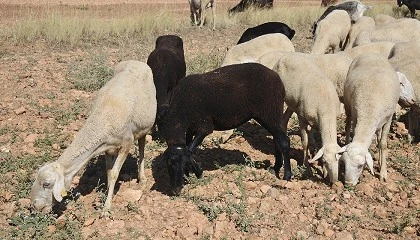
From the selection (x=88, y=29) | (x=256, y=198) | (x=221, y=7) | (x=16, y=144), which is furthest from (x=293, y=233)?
(x=221, y=7)

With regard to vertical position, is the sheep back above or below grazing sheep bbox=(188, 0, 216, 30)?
above

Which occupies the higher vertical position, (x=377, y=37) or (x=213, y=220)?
(x=377, y=37)

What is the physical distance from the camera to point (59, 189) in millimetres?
5059

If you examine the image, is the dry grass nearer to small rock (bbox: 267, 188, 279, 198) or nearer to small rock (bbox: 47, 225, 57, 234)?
small rock (bbox: 47, 225, 57, 234)

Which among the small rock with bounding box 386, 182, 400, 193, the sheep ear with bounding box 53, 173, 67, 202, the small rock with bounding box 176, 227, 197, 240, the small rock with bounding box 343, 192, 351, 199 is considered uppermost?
the sheep ear with bounding box 53, 173, 67, 202

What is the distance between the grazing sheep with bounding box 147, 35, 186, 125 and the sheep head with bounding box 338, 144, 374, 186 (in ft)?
8.65

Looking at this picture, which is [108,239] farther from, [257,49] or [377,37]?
[377,37]

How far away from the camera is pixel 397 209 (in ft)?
18.8

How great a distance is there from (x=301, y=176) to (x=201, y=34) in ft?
34.1

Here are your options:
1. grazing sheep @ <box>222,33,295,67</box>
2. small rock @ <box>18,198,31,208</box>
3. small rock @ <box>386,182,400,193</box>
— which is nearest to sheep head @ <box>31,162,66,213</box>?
small rock @ <box>18,198,31,208</box>

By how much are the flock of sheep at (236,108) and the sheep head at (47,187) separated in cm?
1

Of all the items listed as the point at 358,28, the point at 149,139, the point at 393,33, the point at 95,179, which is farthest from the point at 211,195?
the point at 358,28

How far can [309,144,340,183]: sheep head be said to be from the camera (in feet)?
20.1

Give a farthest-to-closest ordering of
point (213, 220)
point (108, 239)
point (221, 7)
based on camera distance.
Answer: point (221, 7) < point (213, 220) < point (108, 239)
